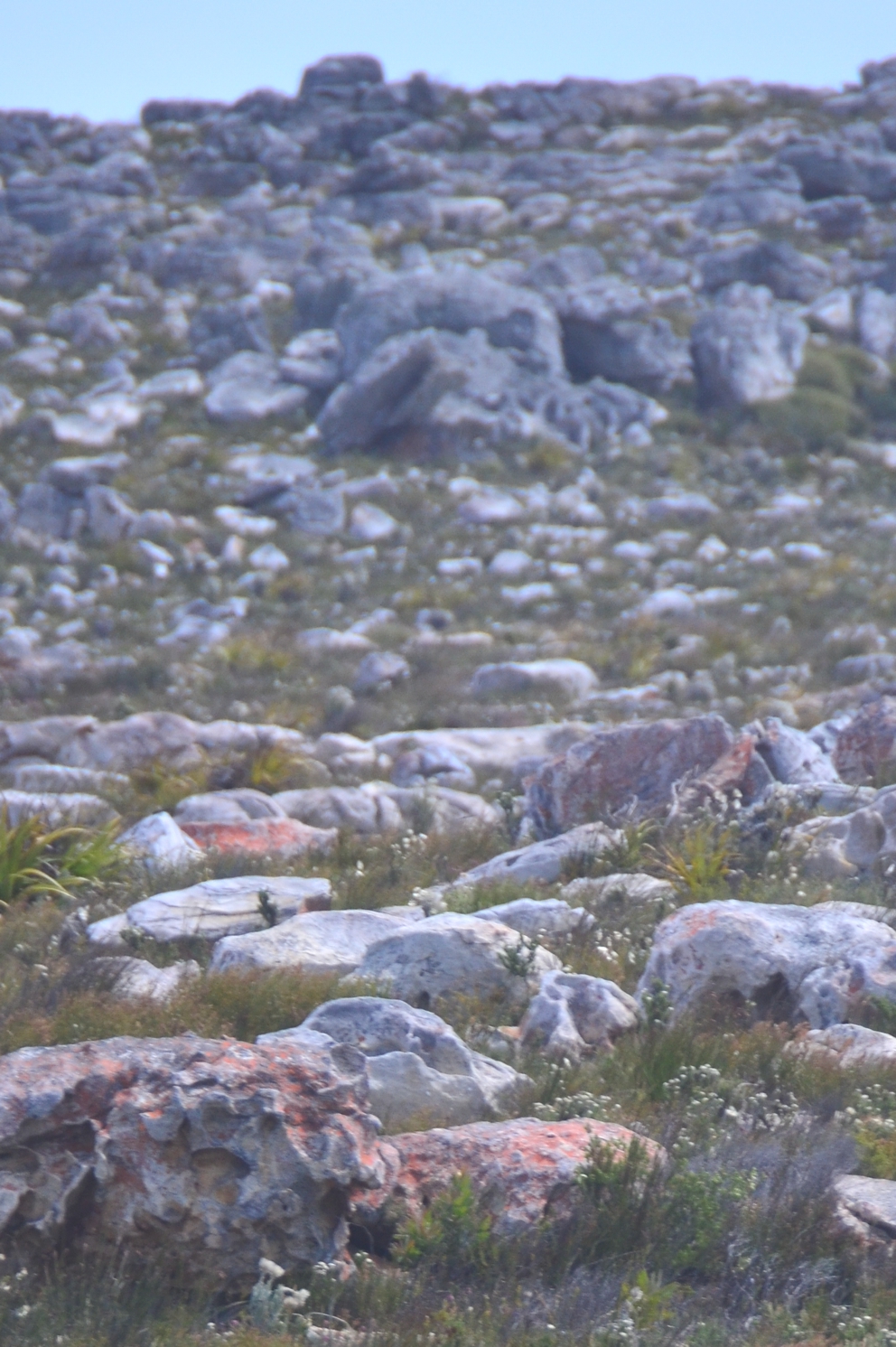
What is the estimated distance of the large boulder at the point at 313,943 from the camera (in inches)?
207

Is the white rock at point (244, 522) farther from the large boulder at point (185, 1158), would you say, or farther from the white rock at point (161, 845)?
the large boulder at point (185, 1158)

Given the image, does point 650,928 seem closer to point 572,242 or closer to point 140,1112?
point 140,1112

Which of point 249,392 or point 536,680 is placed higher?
point 249,392

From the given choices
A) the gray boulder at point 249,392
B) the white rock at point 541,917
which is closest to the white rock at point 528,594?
the gray boulder at point 249,392

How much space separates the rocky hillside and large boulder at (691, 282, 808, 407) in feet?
0.58

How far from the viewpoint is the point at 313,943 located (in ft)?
18.1

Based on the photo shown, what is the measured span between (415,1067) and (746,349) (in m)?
24.0

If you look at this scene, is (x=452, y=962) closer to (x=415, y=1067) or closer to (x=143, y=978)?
(x=415, y=1067)

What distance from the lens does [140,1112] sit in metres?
3.25

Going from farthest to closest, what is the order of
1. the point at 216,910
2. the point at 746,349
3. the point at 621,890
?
the point at 746,349 < the point at 621,890 < the point at 216,910

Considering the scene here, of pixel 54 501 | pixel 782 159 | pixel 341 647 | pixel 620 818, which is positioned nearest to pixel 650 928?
pixel 620 818

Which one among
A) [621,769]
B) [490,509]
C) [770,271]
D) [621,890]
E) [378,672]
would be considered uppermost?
[770,271]

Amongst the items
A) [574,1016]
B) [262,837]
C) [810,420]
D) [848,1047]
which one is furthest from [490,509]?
[848,1047]

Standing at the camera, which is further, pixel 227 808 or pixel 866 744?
pixel 227 808
